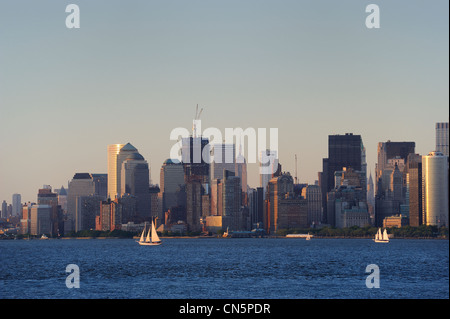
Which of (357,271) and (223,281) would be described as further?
(357,271)

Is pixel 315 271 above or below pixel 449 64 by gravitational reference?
below

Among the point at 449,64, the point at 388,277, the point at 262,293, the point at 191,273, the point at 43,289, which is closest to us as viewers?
the point at 449,64

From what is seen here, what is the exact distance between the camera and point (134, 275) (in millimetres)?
99000

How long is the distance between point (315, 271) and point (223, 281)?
72.9 feet
